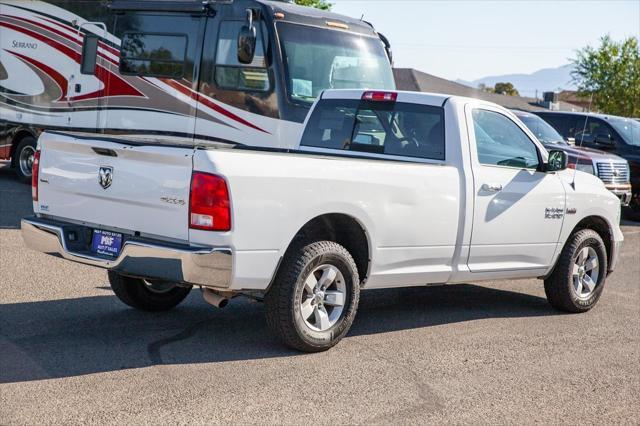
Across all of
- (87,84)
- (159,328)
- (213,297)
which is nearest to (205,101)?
(87,84)

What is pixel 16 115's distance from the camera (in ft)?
56.1

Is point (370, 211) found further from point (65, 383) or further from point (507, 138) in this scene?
point (65, 383)

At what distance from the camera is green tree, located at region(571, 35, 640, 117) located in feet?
165

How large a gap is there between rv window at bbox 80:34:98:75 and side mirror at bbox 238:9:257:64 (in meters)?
3.95

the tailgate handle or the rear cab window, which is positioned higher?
the rear cab window

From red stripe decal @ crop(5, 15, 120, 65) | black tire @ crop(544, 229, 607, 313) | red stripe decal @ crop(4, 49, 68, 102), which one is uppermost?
red stripe decal @ crop(5, 15, 120, 65)

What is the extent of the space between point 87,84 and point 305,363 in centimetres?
1051

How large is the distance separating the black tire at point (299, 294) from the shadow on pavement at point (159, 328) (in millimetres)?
191

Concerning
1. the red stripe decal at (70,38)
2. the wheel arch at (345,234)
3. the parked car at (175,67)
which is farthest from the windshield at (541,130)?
the wheel arch at (345,234)

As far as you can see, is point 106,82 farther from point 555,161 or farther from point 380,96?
point 555,161

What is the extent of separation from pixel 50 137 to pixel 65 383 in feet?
6.67

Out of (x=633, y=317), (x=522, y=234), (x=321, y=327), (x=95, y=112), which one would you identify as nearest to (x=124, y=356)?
(x=321, y=327)

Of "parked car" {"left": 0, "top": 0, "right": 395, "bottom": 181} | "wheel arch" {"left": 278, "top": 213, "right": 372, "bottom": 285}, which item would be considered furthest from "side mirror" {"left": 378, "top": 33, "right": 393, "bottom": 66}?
"wheel arch" {"left": 278, "top": 213, "right": 372, "bottom": 285}

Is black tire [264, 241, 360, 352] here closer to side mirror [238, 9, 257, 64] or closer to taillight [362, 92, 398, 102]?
taillight [362, 92, 398, 102]
